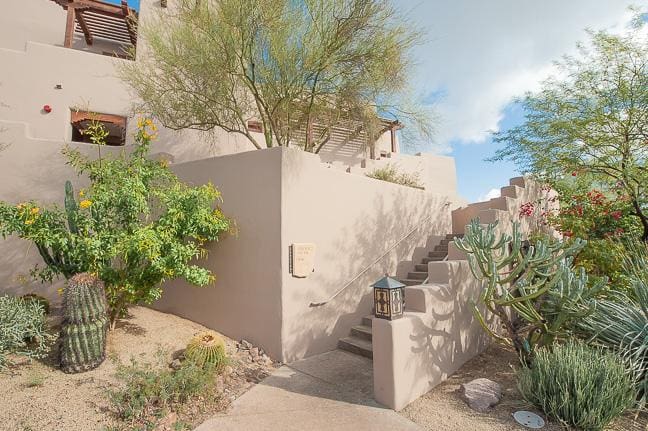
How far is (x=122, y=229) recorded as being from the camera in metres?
5.71

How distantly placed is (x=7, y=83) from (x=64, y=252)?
22.6 feet

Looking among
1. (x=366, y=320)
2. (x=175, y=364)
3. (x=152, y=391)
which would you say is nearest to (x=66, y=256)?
(x=175, y=364)

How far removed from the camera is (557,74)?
→ 802 centimetres

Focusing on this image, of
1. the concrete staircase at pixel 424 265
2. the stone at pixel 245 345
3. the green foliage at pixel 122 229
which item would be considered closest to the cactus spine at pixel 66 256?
the green foliage at pixel 122 229

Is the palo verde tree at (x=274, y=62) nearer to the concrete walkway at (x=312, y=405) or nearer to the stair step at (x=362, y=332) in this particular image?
the stair step at (x=362, y=332)

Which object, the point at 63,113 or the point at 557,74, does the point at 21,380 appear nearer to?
the point at 63,113

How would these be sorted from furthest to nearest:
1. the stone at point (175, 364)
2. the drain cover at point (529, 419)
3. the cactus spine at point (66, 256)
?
the cactus spine at point (66, 256) < the stone at point (175, 364) < the drain cover at point (529, 419)

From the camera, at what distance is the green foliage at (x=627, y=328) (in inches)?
162

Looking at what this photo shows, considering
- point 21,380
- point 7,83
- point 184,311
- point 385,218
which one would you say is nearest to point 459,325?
point 385,218

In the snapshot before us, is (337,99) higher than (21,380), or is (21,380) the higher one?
(337,99)

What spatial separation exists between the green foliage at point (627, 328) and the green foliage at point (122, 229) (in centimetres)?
594

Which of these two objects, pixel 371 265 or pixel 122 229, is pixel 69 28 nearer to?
pixel 122 229

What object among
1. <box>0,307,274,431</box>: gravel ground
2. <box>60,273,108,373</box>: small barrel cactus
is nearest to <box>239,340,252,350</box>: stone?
<box>0,307,274,431</box>: gravel ground

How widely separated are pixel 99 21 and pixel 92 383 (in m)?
13.0
